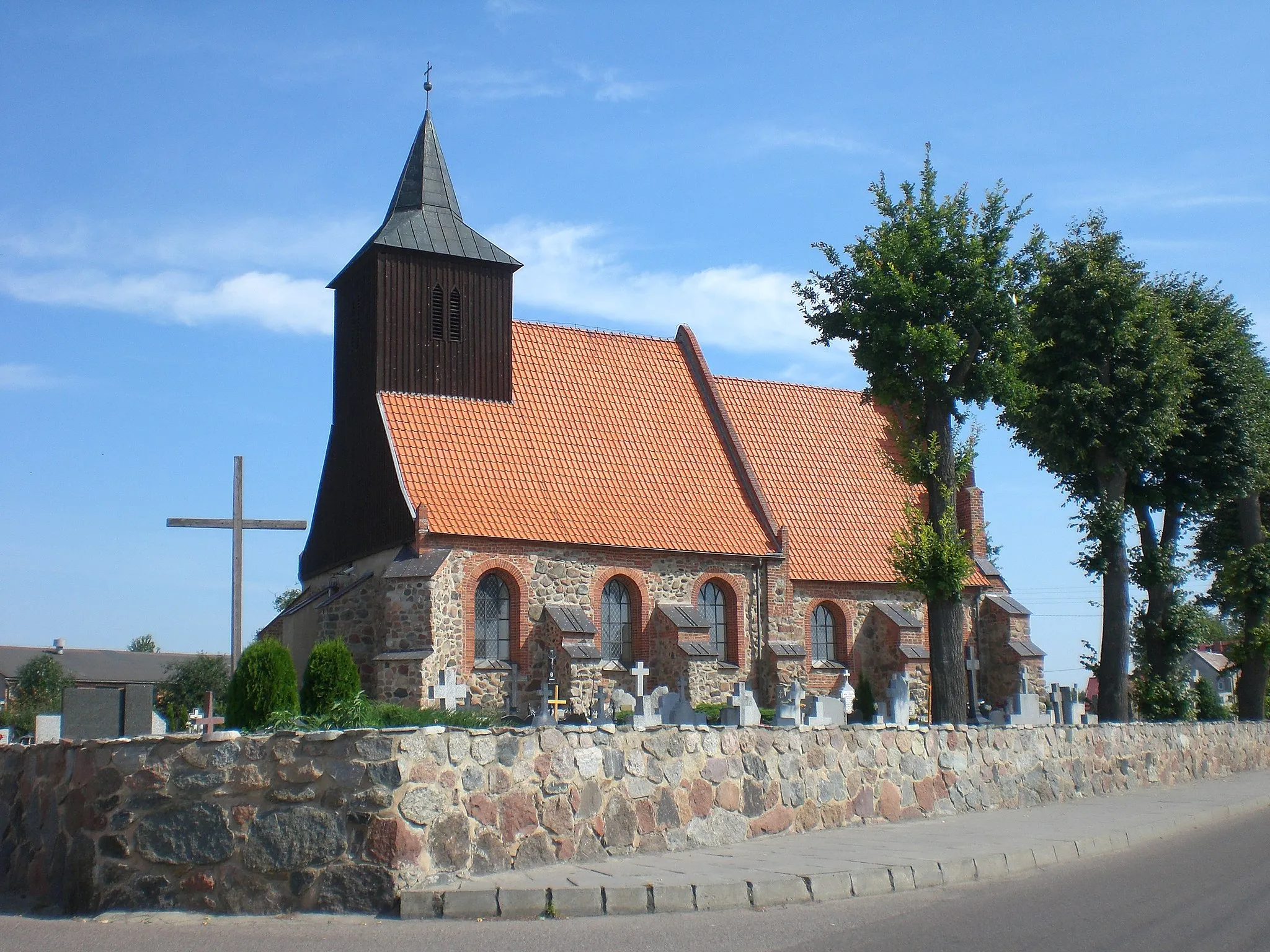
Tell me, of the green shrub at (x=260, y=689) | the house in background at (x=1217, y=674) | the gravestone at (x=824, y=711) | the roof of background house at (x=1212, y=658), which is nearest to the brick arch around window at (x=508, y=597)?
the gravestone at (x=824, y=711)

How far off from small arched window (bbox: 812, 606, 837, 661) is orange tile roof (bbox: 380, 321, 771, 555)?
9.57 ft

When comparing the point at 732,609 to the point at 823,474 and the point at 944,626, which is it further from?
the point at 944,626

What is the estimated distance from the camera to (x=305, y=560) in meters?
32.0

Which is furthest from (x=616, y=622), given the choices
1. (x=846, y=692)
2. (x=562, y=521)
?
(x=846, y=692)

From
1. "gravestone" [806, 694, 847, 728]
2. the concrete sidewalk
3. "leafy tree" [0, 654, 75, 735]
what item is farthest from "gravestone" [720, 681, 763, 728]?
"leafy tree" [0, 654, 75, 735]

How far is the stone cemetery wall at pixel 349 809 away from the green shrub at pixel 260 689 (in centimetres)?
499

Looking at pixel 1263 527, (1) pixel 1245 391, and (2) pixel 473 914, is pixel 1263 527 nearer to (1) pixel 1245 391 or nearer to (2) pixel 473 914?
(1) pixel 1245 391

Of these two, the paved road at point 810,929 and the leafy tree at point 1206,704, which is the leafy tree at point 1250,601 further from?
the paved road at point 810,929

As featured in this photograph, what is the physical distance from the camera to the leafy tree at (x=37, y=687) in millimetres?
53491

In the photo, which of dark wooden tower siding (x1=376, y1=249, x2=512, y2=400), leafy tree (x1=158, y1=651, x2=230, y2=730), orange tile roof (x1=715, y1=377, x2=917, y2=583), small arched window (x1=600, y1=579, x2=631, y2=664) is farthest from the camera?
leafy tree (x1=158, y1=651, x2=230, y2=730)

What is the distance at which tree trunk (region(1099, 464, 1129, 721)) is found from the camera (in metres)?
24.6

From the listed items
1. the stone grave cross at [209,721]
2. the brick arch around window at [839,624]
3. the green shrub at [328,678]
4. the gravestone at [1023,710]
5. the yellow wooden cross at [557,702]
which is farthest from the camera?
the brick arch around window at [839,624]

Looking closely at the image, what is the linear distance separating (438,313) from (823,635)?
12.9 meters

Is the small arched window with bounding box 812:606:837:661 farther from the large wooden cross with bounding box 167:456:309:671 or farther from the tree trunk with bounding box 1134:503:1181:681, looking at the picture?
the large wooden cross with bounding box 167:456:309:671
